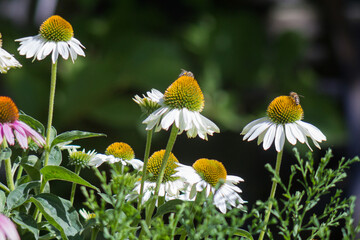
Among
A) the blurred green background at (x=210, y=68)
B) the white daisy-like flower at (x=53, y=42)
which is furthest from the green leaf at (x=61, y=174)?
A: the blurred green background at (x=210, y=68)

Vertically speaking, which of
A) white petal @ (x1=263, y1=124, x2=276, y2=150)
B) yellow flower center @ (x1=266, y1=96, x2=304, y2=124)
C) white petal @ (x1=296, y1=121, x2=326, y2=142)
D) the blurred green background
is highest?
yellow flower center @ (x1=266, y1=96, x2=304, y2=124)

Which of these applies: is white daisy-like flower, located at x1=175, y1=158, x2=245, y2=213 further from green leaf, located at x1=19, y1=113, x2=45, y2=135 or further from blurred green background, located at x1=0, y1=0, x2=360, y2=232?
blurred green background, located at x1=0, y1=0, x2=360, y2=232

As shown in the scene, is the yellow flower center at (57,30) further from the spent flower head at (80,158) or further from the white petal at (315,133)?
the white petal at (315,133)

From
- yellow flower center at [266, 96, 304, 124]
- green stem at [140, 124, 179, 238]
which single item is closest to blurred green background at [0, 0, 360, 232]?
yellow flower center at [266, 96, 304, 124]

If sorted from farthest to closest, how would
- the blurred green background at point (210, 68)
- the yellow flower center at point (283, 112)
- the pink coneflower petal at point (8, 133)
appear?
the blurred green background at point (210, 68) → the yellow flower center at point (283, 112) → the pink coneflower petal at point (8, 133)

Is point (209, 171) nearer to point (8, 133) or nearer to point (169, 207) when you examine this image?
point (169, 207)

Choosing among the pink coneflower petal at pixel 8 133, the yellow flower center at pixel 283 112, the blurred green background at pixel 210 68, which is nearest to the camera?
the pink coneflower petal at pixel 8 133

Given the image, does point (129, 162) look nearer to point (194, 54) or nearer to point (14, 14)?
point (194, 54)
